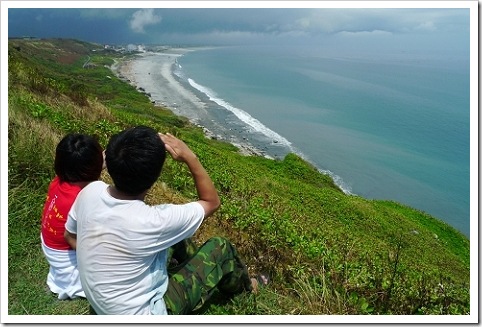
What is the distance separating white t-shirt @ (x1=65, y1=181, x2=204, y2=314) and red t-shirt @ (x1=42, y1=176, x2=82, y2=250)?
2.08ft

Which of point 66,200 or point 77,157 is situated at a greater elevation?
point 77,157

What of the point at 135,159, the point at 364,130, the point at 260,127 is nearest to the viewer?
the point at 135,159

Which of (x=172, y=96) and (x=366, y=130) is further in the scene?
(x=172, y=96)

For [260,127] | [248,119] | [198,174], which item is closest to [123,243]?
[198,174]

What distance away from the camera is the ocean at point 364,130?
37.0 metres

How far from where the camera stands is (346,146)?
45469 mm

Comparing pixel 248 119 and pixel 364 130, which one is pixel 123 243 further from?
pixel 364 130

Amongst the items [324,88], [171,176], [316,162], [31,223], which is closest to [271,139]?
[316,162]

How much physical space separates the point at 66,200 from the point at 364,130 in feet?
177

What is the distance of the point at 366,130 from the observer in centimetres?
5416

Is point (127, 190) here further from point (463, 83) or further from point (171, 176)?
point (463, 83)

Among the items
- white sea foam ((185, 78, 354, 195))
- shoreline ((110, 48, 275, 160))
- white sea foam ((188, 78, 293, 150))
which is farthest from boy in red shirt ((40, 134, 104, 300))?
white sea foam ((188, 78, 293, 150))

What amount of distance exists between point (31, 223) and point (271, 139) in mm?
39307

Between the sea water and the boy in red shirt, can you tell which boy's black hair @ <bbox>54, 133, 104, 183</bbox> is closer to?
the boy in red shirt
